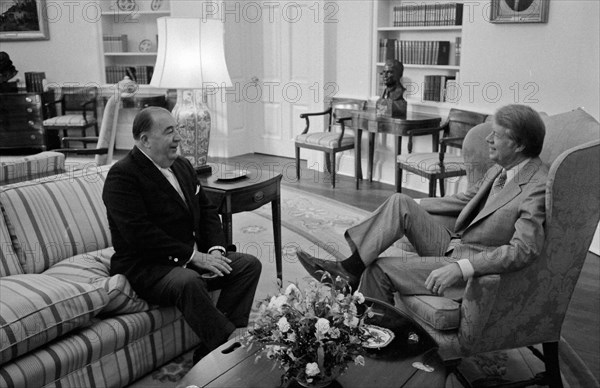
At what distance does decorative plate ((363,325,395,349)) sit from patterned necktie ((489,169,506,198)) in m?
0.89

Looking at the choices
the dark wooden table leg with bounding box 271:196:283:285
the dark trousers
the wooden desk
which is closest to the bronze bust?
the wooden desk

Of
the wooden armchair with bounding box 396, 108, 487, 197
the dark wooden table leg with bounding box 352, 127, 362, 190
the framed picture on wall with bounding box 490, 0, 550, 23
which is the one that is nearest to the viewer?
the framed picture on wall with bounding box 490, 0, 550, 23

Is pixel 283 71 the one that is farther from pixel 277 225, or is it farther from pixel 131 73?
pixel 277 225

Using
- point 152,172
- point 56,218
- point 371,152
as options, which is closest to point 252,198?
point 152,172

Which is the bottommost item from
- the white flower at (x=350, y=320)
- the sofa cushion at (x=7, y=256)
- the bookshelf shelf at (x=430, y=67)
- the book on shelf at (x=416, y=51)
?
the sofa cushion at (x=7, y=256)

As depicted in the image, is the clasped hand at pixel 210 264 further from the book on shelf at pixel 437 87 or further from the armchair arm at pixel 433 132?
the book on shelf at pixel 437 87

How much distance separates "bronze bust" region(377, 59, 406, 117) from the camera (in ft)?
18.7

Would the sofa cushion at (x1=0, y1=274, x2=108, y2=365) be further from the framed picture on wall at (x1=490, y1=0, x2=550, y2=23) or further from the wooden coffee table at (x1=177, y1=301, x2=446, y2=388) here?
the framed picture on wall at (x1=490, y1=0, x2=550, y2=23)

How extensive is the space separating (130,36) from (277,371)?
7.21m

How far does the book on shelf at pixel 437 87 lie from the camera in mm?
5723

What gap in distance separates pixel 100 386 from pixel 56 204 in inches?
38.3

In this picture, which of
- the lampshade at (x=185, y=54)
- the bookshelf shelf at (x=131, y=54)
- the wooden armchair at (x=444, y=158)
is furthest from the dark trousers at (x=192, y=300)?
the bookshelf shelf at (x=131, y=54)

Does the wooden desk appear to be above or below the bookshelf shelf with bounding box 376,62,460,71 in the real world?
below

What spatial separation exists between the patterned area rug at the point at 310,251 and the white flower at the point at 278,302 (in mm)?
928
